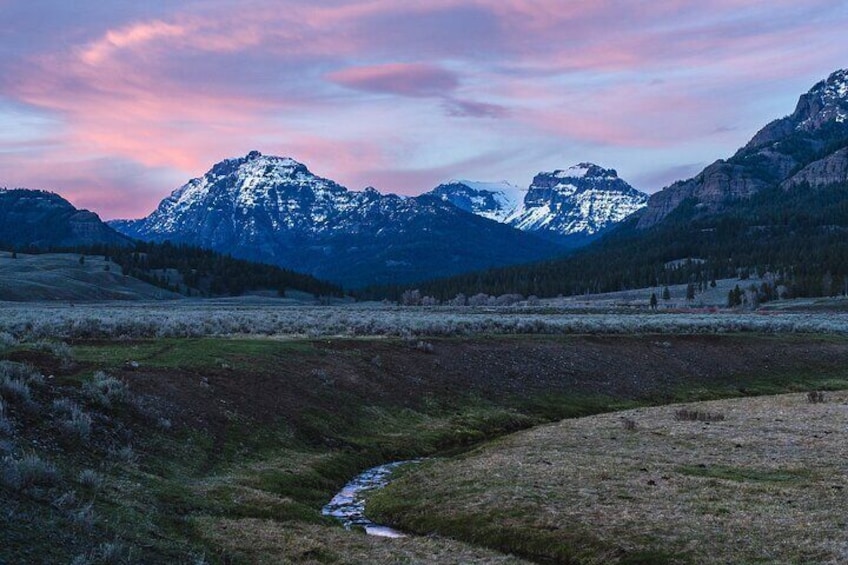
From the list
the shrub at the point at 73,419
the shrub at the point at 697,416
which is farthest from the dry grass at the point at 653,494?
the shrub at the point at 73,419

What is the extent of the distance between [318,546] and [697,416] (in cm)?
2772

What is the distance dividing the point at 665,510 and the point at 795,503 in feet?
12.8

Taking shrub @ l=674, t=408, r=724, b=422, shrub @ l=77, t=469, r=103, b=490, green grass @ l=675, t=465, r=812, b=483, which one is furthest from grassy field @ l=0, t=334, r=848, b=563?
green grass @ l=675, t=465, r=812, b=483

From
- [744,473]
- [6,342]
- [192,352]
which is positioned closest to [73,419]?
[6,342]

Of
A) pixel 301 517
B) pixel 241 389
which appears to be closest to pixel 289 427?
pixel 241 389

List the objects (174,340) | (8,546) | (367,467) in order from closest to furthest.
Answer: (8,546) < (367,467) < (174,340)

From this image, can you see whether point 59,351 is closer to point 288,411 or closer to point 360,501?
point 288,411

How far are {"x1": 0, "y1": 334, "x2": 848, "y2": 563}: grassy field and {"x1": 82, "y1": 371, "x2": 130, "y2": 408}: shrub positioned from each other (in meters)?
0.09

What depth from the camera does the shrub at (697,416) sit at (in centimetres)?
4022

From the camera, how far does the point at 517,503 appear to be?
23.5 m

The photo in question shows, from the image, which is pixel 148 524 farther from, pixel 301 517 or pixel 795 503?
pixel 795 503

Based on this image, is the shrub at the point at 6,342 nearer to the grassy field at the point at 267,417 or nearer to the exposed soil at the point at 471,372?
A: the grassy field at the point at 267,417

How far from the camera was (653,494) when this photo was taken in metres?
23.6

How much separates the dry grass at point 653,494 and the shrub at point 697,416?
2.92 meters
